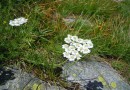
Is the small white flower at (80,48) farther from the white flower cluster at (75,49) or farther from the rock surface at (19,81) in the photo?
the rock surface at (19,81)

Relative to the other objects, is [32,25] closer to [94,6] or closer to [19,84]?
[19,84]

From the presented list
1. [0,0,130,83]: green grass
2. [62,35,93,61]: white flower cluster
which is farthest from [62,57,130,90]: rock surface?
[62,35,93,61]: white flower cluster

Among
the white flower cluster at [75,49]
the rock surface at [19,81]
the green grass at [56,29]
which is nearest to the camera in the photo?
the white flower cluster at [75,49]

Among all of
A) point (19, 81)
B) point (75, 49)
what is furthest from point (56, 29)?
point (75, 49)

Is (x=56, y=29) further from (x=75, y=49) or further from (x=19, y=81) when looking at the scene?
(x=75, y=49)

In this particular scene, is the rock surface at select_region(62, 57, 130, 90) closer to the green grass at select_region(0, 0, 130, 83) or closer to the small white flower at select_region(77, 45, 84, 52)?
the green grass at select_region(0, 0, 130, 83)

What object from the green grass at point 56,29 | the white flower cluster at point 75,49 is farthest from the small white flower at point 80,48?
the green grass at point 56,29

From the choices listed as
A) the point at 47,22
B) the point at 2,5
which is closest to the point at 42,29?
the point at 47,22
